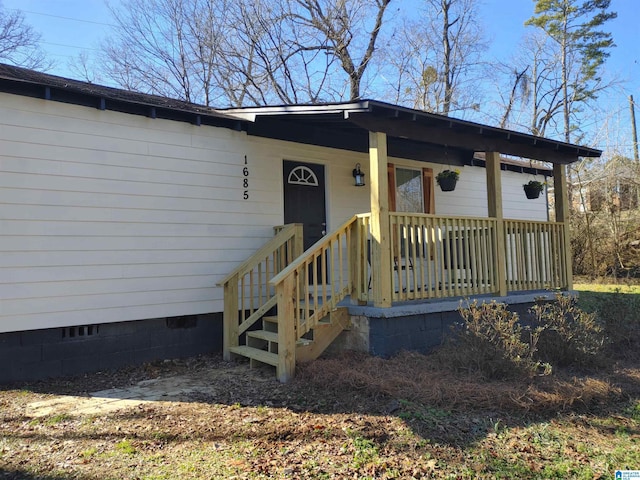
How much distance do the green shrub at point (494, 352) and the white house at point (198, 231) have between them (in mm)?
811

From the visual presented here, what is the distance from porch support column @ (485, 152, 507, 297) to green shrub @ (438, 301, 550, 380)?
157 centimetres

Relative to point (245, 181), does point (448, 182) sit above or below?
above

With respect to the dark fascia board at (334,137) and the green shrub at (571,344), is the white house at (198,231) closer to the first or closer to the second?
the dark fascia board at (334,137)

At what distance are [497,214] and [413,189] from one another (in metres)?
2.27

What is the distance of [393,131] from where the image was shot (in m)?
5.43

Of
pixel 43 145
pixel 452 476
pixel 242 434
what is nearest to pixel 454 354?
pixel 452 476

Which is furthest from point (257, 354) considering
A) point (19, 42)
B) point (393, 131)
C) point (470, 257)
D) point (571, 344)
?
point (19, 42)

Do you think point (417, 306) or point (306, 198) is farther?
point (306, 198)

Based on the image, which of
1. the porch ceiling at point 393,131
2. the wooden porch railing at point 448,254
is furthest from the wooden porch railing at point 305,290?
the porch ceiling at point 393,131

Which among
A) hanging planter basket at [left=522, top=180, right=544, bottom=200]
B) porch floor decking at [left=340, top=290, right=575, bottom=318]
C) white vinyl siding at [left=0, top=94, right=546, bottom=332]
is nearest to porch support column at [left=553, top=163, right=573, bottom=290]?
hanging planter basket at [left=522, top=180, right=544, bottom=200]

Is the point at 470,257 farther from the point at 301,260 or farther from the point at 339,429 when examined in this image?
the point at 339,429

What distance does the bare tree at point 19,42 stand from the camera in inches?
556

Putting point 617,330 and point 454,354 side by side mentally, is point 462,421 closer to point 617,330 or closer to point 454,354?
point 454,354

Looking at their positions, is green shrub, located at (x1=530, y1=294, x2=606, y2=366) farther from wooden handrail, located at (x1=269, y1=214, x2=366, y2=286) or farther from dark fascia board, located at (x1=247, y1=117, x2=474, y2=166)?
dark fascia board, located at (x1=247, y1=117, x2=474, y2=166)
